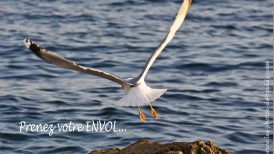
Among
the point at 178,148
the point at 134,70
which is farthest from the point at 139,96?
the point at 134,70

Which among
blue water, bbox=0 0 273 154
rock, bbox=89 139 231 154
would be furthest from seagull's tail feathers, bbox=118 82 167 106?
blue water, bbox=0 0 273 154

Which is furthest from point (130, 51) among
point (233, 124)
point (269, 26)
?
point (233, 124)

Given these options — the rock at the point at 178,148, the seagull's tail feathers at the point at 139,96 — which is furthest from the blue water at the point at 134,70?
the rock at the point at 178,148

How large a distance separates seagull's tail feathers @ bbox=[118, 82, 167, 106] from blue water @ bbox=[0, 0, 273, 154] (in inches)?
74.3

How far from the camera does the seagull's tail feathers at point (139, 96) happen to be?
24.2 feet

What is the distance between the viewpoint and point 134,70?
44.4 feet

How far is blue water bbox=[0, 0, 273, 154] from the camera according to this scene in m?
10.2

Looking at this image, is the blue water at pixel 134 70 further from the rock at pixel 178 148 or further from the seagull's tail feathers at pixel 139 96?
the rock at pixel 178 148

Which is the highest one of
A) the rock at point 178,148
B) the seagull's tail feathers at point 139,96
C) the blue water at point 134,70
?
the blue water at point 134,70

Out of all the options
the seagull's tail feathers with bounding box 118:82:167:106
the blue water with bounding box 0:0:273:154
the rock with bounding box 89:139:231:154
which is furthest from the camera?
the blue water with bounding box 0:0:273:154

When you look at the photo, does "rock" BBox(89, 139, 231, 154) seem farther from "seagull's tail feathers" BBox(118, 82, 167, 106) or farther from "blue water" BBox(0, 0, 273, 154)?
"blue water" BBox(0, 0, 273, 154)

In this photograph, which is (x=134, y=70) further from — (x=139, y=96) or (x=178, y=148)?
(x=178, y=148)

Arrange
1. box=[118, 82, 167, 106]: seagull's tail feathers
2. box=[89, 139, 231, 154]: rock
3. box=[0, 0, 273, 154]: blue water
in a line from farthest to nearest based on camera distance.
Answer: box=[0, 0, 273, 154]: blue water < box=[118, 82, 167, 106]: seagull's tail feathers < box=[89, 139, 231, 154]: rock

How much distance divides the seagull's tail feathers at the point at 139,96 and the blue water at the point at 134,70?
1.89 metres
